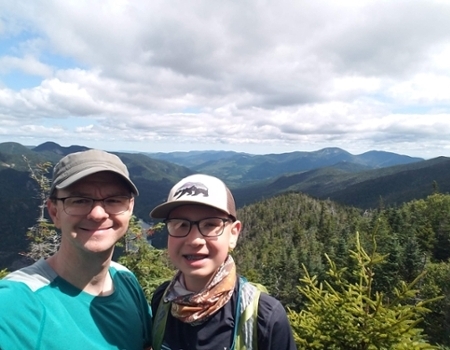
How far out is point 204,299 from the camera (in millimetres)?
3045

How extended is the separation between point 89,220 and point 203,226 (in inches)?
40.1

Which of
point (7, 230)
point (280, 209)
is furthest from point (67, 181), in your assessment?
point (7, 230)

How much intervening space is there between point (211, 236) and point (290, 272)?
65.1 metres

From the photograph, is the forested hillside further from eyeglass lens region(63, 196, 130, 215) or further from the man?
eyeglass lens region(63, 196, 130, 215)

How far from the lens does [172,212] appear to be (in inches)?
124

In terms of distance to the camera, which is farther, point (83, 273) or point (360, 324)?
point (360, 324)

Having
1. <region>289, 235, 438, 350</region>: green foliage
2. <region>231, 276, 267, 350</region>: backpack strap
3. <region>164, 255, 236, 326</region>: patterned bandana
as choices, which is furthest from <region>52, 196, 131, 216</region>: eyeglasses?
<region>289, 235, 438, 350</region>: green foliage

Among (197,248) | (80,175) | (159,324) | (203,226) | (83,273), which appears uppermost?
(80,175)

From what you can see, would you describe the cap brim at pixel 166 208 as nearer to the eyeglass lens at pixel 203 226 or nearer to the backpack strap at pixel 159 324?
the eyeglass lens at pixel 203 226

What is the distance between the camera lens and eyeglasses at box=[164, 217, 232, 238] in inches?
122

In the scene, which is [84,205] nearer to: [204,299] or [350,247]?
[204,299]

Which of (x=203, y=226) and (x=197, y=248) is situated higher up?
(x=203, y=226)

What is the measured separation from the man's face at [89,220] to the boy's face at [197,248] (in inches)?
23.0

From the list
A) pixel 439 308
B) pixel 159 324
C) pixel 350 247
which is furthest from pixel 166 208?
pixel 350 247
